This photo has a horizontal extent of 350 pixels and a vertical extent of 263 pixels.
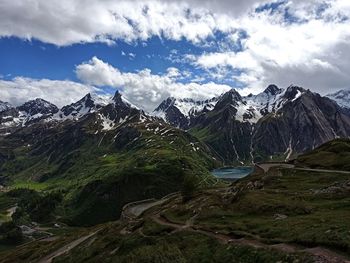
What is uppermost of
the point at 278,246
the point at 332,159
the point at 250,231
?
the point at 332,159

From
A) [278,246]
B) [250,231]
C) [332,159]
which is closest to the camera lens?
[278,246]

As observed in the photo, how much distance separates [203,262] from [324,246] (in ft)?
51.5

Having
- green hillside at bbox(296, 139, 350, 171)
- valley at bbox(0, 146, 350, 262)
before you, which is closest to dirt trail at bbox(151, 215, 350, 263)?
valley at bbox(0, 146, 350, 262)

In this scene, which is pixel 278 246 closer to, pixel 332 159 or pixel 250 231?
pixel 250 231

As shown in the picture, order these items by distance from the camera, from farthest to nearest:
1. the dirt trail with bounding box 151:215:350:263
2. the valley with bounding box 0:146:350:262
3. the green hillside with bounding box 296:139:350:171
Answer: the green hillside with bounding box 296:139:350:171
the valley with bounding box 0:146:350:262
the dirt trail with bounding box 151:215:350:263

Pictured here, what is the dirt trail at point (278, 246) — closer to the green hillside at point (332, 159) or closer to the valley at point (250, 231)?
the valley at point (250, 231)

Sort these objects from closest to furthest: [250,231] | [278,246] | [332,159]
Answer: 1. [278,246]
2. [250,231]
3. [332,159]

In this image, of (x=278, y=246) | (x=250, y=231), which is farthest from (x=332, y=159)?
(x=278, y=246)

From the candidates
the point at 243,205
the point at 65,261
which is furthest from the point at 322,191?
the point at 65,261

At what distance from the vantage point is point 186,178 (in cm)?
13188

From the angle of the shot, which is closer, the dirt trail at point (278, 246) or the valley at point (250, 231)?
the dirt trail at point (278, 246)

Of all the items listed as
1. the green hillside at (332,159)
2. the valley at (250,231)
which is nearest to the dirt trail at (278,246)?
the valley at (250,231)

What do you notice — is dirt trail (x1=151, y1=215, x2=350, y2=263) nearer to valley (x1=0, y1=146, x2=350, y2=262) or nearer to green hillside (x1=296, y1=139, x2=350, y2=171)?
valley (x1=0, y1=146, x2=350, y2=262)

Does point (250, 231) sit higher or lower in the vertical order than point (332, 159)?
lower
